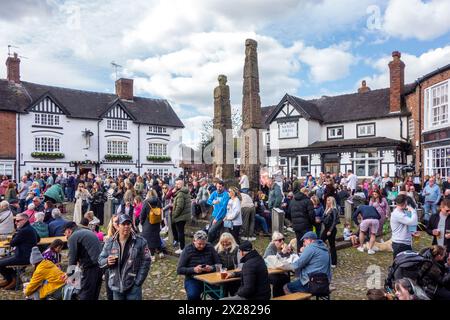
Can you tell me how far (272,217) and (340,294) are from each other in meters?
4.90

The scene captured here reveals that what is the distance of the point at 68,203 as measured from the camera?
2177cm

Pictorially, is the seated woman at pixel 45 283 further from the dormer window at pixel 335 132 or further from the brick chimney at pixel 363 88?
the brick chimney at pixel 363 88

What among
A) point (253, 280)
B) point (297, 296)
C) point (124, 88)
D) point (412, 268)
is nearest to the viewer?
point (253, 280)

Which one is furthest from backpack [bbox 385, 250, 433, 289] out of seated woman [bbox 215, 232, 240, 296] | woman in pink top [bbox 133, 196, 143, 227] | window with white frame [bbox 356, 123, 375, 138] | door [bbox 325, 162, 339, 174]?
window with white frame [bbox 356, 123, 375, 138]

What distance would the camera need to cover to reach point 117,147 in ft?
118

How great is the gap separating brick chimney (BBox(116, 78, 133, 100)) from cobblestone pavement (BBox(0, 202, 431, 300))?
31.0 meters

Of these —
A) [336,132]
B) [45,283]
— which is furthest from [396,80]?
[45,283]

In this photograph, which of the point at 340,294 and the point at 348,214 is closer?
the point at 340,294

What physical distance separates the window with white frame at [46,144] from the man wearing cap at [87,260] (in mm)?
28779

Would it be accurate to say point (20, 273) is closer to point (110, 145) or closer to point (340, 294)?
point (340, 294)

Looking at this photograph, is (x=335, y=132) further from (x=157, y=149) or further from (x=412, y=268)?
(x=412, y=268)

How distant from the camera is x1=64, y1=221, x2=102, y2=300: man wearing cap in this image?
5.73 metres

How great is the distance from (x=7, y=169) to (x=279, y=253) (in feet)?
96.2
